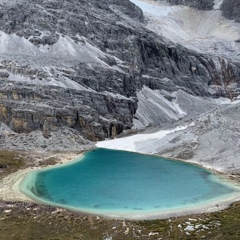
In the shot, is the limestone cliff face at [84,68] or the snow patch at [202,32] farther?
the snow patch at [202,32]

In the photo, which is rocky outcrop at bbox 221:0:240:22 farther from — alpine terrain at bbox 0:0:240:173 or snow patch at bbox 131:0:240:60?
alpine terrain at bbox 0:0:240:173

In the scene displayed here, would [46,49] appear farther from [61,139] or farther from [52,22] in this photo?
[61,139]

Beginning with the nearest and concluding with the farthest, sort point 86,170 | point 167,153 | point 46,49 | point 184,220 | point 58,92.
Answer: point 184,220, point 86,170, point 167,153, point 58,92, point 46,49

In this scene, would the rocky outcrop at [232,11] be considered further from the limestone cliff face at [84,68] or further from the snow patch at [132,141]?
the snow patch at [132,141]

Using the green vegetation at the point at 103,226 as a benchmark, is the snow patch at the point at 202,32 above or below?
above

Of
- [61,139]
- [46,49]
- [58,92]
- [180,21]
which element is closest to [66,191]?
[61,139]

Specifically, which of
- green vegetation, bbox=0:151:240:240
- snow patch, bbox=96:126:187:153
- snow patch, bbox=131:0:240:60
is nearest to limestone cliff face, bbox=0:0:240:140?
snow patch, bbox=96:126:187:153

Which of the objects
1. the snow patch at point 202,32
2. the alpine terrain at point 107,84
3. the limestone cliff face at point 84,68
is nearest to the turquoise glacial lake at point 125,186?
the alpine terrain at point 107,84
